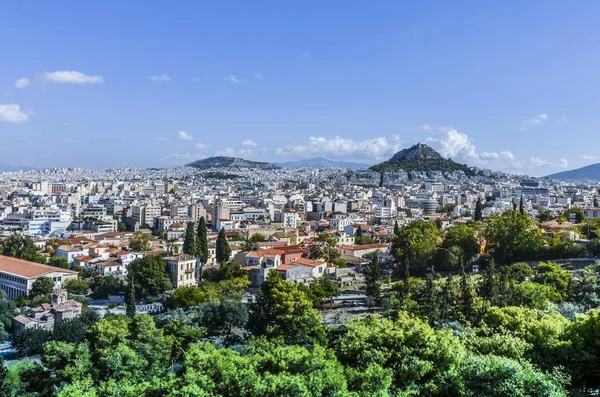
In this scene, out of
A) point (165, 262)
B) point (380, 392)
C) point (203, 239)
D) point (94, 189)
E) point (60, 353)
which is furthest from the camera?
point (94, 189)

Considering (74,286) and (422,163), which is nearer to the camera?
(74,286)

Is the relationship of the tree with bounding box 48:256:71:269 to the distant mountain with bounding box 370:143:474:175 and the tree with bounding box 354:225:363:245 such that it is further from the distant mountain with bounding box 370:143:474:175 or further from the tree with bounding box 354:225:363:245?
the distant mountain with bounding box 370:143:474:175

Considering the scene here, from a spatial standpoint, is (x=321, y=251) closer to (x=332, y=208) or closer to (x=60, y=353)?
(x=60, y=353)

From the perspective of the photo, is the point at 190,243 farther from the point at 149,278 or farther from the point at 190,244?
the point at 149,278

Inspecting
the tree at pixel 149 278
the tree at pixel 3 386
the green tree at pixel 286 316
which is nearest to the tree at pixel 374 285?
the green tree at pixel 286 316

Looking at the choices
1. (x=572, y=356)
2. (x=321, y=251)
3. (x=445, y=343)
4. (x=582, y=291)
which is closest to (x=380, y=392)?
(x=445, y=343)

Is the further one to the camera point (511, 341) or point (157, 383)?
point (511, 341)

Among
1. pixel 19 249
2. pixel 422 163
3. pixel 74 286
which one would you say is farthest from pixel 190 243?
pixel 422 163
